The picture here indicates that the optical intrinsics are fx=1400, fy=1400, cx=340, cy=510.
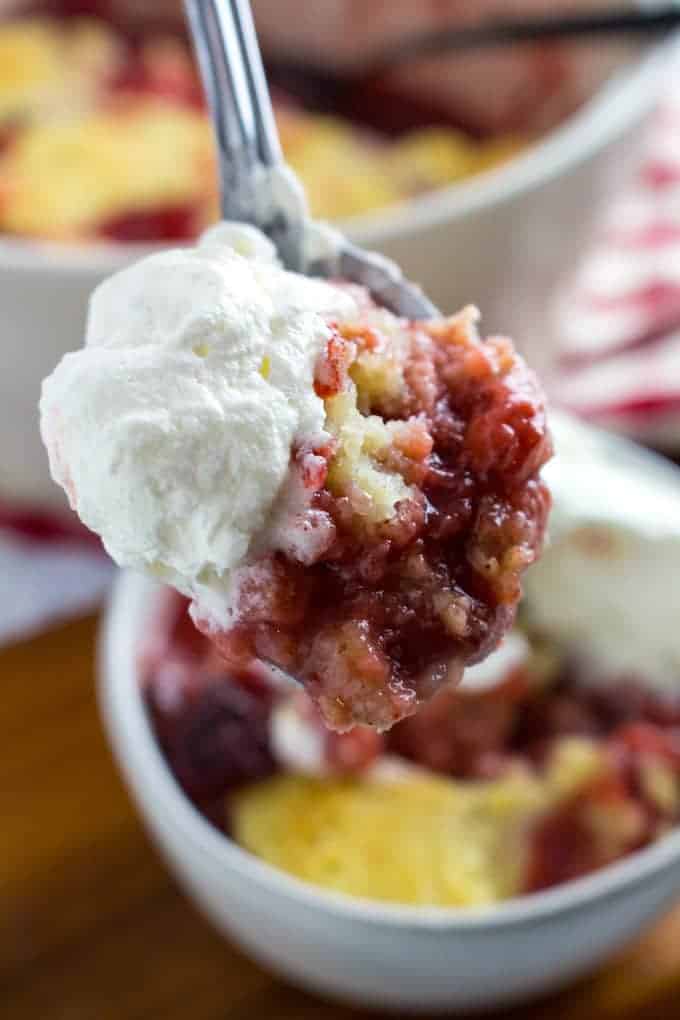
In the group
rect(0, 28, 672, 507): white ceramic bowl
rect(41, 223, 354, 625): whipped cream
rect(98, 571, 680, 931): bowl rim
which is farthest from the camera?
rect(0, 28, 672, 507): white ceramic bowl

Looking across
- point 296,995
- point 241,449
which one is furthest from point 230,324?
point 296,995

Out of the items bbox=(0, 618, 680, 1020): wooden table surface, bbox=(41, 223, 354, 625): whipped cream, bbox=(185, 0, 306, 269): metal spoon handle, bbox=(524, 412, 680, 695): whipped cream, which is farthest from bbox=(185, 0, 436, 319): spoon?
bbox=(0, 618, 680, 1020): wooden table surface

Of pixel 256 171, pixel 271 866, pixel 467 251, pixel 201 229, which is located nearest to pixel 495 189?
pixel 467 251

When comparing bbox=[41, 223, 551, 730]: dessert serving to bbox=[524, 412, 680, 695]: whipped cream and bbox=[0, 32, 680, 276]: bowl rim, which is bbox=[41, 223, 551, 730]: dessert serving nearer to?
bbox=[524, 412, 680, 695]: whipped cream

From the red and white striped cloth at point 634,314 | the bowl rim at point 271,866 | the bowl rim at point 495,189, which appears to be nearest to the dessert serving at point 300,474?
the bowl rim at point 271,866

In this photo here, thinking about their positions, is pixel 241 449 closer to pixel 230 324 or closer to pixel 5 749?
pixel 230 324

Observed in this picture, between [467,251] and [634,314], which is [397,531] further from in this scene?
[634,314]
